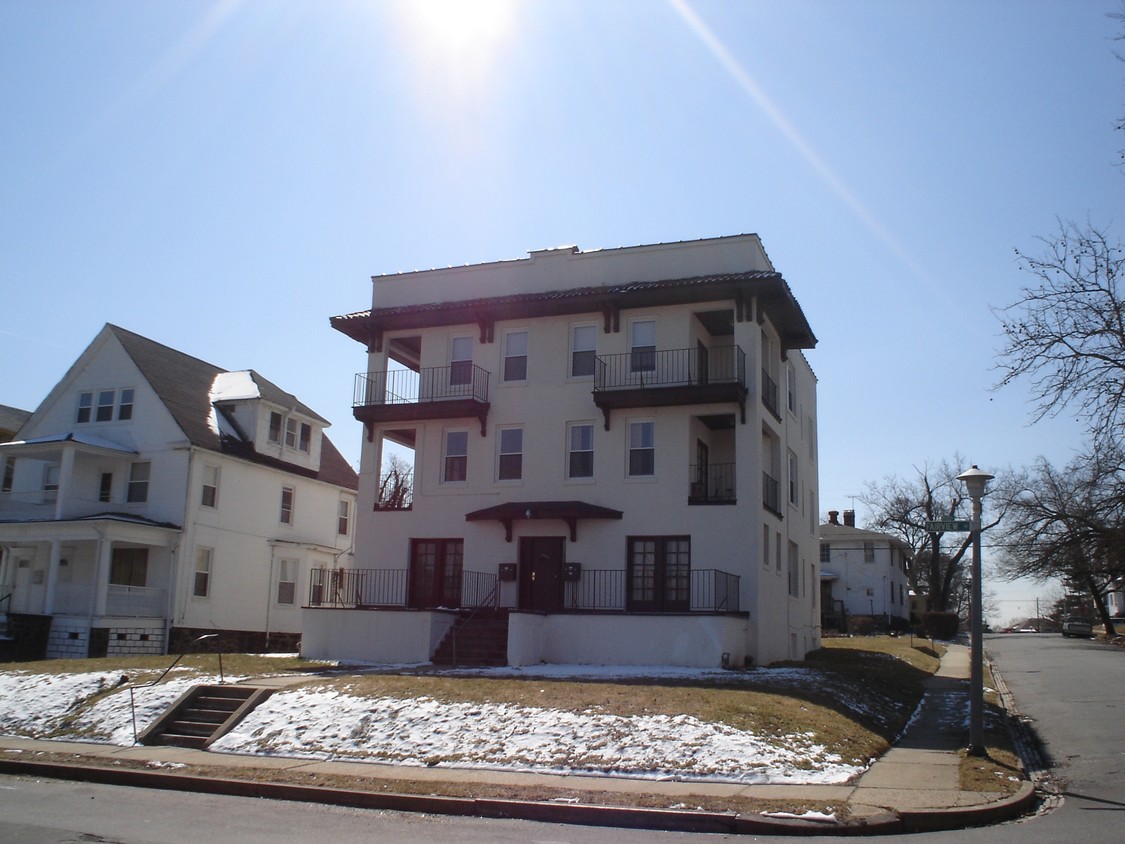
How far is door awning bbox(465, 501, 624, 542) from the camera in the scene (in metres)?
26.0

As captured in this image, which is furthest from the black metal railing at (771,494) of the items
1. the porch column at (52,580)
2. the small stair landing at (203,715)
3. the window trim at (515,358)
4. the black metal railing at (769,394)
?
the porch column at (52,580)

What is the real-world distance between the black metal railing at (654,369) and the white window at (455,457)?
437 centimetres

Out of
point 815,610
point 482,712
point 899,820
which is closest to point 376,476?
point 482,712

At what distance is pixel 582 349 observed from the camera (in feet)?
91.8

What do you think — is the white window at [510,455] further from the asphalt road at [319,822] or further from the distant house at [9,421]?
the distant house at [9,421]

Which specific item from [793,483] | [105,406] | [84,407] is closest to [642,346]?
[793,483]

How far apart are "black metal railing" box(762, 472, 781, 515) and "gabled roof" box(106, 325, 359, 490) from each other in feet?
61.6

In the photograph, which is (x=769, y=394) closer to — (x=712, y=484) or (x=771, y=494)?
(x=771, y=494)

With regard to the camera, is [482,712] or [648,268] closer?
[482,712]

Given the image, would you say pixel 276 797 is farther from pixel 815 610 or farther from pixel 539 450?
pixel 815 610

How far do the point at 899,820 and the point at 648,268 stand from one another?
19.1 metres

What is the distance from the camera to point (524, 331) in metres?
28.5

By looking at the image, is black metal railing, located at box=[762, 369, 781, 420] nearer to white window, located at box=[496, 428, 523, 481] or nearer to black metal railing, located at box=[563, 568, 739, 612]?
black metal railing, located at box=[563, 568, 739, 612]

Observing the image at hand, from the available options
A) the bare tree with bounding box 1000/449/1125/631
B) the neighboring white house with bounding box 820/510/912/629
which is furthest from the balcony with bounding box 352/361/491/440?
the neighboring white house with bounding box 820/510/912/629
